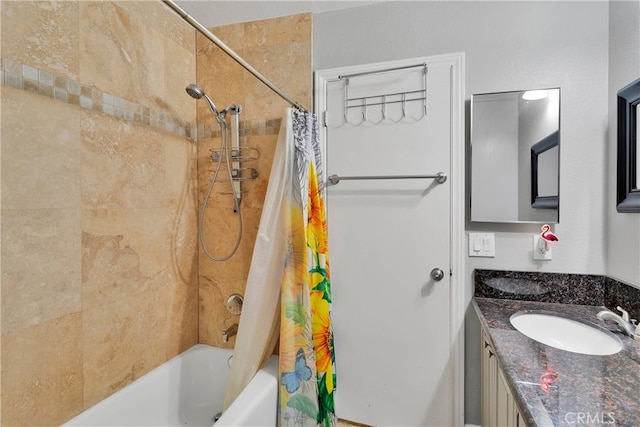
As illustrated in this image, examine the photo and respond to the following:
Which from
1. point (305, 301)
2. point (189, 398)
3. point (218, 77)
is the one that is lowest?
point (189, 398)

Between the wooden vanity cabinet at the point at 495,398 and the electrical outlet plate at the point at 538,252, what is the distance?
51 cm

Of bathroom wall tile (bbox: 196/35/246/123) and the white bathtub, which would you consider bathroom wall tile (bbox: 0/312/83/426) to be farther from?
bathroom wall tile (bbox: 196/35/246/123)

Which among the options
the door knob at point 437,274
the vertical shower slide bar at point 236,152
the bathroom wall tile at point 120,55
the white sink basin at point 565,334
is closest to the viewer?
the white sink basin at point 565,334

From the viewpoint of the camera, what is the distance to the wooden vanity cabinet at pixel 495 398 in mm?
989

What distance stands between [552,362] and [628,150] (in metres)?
1.01

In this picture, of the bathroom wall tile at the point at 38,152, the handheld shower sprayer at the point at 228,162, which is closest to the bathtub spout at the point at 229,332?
the handheld shower sprayer at the point at 228,162

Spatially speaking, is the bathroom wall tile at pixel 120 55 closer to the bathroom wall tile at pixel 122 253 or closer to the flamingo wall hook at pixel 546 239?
the bathroom wall tile at pixel 122 253

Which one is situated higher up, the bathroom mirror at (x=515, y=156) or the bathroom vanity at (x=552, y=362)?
the bathroom mirror at (x=515, y=156)

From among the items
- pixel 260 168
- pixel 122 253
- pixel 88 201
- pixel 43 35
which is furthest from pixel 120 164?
pixel 260 168

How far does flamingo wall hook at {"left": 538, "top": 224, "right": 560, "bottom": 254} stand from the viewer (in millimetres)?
1448

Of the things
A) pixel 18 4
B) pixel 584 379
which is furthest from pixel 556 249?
pixel 18 4

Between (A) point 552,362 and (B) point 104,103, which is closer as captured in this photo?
(A) point 552,362

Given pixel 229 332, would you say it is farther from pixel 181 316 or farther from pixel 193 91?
pixel 193 91

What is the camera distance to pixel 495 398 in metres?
1.24
